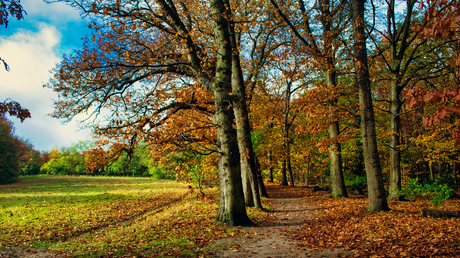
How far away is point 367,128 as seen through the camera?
28.8 ft

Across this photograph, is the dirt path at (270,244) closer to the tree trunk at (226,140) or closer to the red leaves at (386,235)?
the red leaves at (386,235)

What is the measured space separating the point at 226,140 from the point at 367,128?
497 centimetres

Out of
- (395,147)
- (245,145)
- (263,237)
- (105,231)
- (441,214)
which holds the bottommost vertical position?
(105,231)

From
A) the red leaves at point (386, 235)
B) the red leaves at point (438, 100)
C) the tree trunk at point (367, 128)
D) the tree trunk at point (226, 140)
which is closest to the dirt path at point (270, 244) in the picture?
the red leaves at point (386, 235)

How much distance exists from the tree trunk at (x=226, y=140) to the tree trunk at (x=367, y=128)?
4377mm

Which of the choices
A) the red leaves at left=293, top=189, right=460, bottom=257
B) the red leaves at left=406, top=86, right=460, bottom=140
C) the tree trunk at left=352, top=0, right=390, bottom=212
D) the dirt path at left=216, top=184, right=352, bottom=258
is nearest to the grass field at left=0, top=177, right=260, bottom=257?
the dirt path at left=216, top=184, right=352, bottom=258

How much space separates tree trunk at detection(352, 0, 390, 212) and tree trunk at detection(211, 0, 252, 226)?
4.38 meters

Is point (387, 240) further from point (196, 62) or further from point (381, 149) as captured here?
point (381, 149)

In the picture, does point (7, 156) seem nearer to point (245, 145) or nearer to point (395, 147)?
point (245, 145)

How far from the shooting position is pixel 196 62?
28.7ft

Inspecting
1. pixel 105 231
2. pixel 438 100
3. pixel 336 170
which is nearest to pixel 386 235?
pixel 438 100

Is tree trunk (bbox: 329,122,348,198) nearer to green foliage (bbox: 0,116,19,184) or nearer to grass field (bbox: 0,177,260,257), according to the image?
grass field (bbox: 0,177,260,257)

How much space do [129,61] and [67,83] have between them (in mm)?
2101

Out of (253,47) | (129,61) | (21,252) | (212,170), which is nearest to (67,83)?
(129,61)
